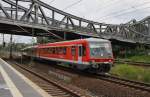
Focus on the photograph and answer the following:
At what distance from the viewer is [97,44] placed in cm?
2650

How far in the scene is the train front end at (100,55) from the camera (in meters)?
25.5

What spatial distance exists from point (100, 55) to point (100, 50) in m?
0.48

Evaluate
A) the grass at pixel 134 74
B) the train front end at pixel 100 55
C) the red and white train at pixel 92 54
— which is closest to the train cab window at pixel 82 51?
the red and white train at pixel 92 54

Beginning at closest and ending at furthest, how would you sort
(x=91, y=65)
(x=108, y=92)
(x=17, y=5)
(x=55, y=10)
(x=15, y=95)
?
(x=15, y=95)
(x=108, y=92)
(x=91, y=65)
(x=17, y=5)
(x=55, y=10)

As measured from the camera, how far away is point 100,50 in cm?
2623

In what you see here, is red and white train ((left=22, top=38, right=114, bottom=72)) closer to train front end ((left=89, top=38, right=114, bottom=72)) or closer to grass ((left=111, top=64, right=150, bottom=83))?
train front end ((left=89, top=38, right=114, bottom=72))

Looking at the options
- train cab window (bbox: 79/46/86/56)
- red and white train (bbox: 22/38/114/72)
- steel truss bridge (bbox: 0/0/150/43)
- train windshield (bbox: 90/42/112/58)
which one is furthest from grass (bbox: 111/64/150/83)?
steel truss bridge (bbox: 0/0/150/43)

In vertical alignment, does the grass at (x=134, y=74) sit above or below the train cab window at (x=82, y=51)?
below

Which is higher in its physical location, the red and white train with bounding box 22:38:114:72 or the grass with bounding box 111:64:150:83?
the red and white train with bounding box 22:38:114:72

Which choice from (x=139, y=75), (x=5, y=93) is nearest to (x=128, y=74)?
(x=139, y=75)

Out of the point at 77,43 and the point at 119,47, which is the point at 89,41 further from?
the point at 119,47

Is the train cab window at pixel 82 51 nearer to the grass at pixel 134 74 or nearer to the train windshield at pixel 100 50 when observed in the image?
the train windshield at pixel 100 50

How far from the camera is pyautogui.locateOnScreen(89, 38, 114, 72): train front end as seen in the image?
2548 centimetres

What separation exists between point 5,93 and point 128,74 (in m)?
15.5
